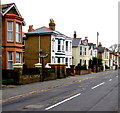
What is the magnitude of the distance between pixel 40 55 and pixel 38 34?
361 centimetres

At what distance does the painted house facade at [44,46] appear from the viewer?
39438 mm

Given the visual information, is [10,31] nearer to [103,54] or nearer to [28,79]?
[28,79]

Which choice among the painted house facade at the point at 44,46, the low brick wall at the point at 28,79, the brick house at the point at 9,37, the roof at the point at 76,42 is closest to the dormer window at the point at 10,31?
the brick house at the point at 9,37

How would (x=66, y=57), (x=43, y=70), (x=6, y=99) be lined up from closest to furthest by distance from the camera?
(x=6, y=99) → (x=43, y=70) → (x=66, y=57)

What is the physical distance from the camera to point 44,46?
39844 millimetres

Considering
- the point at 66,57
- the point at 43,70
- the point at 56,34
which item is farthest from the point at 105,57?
the point at 43,70

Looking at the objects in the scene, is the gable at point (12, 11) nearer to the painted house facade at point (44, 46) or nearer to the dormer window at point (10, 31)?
the dormer window at point (10, 31)

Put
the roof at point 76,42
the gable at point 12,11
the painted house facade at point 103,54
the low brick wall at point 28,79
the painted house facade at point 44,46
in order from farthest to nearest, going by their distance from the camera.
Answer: the painted house facade at point 103,54 → the roof at point 76,42 → the painted house facade at point 44,46 → the gable at point 12,11 → the low brick wall at point 28,79

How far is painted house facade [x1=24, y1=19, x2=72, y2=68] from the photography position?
39.4 m

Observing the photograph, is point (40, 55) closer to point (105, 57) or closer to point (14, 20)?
point (14, 20)

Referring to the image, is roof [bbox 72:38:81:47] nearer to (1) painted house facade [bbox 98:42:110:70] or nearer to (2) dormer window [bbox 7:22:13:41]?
(1) painted house facade [bbox 98:42:110:70]

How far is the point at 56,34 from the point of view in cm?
4044

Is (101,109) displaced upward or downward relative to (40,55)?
downward

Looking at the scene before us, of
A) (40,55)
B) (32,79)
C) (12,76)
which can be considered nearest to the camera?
(12,76)
